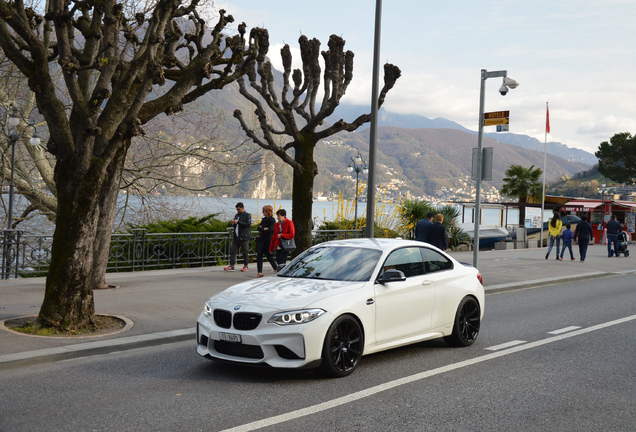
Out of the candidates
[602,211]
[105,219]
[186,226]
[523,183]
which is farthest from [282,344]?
[523,183]

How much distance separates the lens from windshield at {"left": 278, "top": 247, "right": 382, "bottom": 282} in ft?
27.0

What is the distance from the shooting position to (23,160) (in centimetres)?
2259

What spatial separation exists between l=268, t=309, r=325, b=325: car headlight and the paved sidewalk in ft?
10.2

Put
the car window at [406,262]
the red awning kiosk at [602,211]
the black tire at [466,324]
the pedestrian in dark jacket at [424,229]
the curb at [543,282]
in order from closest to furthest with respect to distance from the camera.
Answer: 1. the car window at [406,262]
2. the black tire at [466,324]
3. the pedestrian in dark jacket at [424,229]
4. the curb at [543,282]
5. the red awning kiosk at [602,211]

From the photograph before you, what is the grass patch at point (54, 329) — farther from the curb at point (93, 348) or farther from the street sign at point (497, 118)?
the street sign at point (497, 118)

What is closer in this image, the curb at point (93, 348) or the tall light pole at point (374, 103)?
the curb at point (93, 348)

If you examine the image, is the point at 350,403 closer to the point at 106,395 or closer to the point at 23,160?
the point at 106,395

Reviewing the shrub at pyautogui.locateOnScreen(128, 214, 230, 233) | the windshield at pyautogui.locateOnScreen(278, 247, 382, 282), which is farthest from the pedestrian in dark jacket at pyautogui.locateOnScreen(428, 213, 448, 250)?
the windshield at pyautogui.locateOnScreen(278, 247, 382, 282)

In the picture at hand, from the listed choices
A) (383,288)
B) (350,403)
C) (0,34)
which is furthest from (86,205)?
(350,403)

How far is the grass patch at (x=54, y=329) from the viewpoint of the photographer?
370 inches

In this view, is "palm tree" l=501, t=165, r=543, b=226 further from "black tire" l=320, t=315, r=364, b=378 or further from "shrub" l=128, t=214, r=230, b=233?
"black tire" l=320, t=315, r=364, b=378

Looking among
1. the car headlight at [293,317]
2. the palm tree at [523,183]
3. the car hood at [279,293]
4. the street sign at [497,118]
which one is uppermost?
the palm tree at [523,183]

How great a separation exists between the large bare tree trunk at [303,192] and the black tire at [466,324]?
885cm

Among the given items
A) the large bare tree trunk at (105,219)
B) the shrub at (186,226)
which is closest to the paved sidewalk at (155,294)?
the large bare tree trunk at (105,219)
